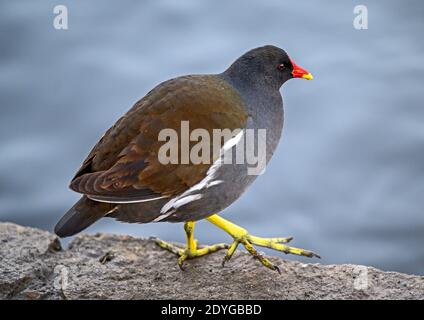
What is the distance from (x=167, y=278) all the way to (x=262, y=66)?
4.29 feet

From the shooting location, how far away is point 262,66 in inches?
186

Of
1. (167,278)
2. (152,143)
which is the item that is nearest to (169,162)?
(152,143)

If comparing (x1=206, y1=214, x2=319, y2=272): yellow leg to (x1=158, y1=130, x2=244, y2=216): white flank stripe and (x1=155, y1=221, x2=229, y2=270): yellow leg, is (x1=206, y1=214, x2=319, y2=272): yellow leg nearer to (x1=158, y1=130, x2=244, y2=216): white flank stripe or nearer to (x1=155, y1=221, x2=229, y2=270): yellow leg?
(x1=155, y1=221, x2=229, y2=270): yellow leg

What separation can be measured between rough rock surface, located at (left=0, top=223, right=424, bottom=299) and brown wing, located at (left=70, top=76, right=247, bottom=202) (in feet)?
2.15

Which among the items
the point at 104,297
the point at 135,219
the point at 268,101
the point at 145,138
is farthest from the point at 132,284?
the point at 268,101

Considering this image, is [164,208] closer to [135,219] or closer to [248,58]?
[135,219]

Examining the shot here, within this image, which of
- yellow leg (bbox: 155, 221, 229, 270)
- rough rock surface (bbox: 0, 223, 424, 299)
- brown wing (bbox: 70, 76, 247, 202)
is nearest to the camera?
brown wing (bbox: 70, 76, 247, 202)

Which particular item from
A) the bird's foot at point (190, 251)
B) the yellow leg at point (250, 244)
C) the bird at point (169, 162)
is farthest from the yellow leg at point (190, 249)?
the bird at point (169, 162)

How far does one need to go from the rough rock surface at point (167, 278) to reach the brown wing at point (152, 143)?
2.15ft

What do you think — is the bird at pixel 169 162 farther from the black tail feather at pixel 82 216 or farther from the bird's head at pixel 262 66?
the bird's head at pixel 262 66

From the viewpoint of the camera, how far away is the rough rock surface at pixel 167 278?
4.60m

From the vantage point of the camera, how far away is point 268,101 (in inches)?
185

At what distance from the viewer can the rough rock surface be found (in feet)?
15.1

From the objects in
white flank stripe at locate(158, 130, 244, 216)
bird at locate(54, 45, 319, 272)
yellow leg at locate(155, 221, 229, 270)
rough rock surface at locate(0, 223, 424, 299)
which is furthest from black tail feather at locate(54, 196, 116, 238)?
yellow leg at locate(155, 221, 229, 270)
